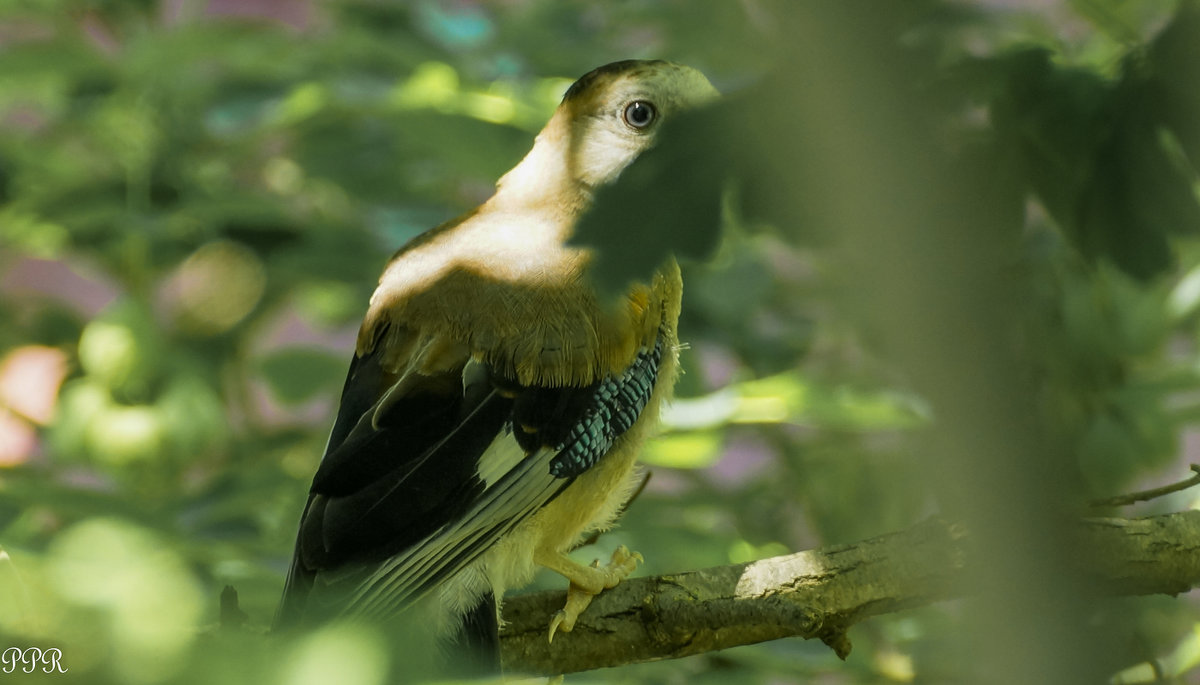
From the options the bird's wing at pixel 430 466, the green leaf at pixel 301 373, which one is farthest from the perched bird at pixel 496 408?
the green leaf at pixel 301 373

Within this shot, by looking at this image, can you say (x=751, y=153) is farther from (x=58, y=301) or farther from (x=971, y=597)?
(x=58, y=301)

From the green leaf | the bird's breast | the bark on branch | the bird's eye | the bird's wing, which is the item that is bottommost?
the bark on branch

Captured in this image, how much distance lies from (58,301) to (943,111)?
2256mm

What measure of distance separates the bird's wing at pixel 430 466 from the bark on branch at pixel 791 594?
0.13m

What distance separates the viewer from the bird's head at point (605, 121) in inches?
41.0

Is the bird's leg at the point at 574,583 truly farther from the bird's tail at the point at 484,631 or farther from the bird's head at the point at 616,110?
the bird's head at the point at 616,110

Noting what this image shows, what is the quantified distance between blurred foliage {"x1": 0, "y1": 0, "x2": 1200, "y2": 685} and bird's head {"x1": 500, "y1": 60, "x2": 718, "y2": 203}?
42 millimetres

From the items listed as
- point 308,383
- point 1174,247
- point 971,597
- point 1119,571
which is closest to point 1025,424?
point 971,597

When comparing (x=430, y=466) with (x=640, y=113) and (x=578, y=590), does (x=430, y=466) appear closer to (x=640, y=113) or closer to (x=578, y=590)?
(x=578, y=590)

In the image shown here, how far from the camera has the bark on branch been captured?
39.8 inches

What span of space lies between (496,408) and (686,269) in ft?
1.49

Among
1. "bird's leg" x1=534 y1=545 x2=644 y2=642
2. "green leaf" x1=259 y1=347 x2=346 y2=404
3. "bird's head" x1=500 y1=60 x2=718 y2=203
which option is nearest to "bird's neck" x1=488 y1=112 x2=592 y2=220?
"bird's head" x1=500 y1=60 x2=718 y2=203

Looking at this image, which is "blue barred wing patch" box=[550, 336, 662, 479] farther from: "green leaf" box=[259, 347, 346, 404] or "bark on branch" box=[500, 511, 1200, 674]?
"green leaf" box=[259, 347, 346, 404]

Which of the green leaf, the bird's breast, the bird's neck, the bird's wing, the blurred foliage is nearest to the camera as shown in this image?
the blurred foliage
